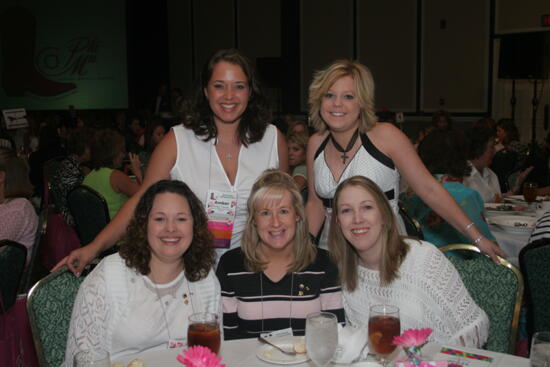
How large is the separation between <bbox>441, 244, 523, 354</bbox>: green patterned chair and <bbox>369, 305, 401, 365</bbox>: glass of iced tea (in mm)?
892

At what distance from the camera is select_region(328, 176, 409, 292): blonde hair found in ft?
6.97

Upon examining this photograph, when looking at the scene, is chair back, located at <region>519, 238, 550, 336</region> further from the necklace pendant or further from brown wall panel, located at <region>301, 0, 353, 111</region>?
brown wall panel, located at <region>301, 0, 353, 111</region>

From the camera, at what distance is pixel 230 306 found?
2.22 metres

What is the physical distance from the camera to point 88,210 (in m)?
4.06

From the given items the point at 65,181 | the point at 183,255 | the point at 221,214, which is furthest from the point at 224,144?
the point at 65,181

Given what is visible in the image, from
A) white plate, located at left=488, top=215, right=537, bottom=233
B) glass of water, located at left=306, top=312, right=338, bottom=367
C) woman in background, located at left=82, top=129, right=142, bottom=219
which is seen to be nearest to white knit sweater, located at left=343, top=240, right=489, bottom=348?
glass of water, located at left=306, top=312, right=338, bottom=367

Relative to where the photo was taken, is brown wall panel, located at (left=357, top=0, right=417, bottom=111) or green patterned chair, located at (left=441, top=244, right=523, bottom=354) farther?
brown wall panel, located at (left=357, top=0, right=417, bottom=111)

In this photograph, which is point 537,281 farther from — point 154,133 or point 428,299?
point 154,133

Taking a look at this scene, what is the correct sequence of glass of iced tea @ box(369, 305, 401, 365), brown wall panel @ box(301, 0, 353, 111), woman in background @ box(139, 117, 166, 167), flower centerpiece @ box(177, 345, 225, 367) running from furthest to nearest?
brown wall panel @ box(301, 0, 353, 111), woman in background @ box(139, 117, 166, 167), glass of iced tea @ box(369, 305, 401, 365), flower centerpiece @ box(177, 345, 225, 367)

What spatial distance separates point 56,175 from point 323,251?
304 cm

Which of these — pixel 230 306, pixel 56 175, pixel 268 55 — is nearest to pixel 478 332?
pixel 230 306

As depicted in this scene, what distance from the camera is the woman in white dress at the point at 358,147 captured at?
2605mm

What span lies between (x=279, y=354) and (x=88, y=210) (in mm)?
2705

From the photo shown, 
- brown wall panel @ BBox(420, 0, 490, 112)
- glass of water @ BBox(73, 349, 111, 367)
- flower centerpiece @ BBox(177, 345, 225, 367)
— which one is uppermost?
brown wall panel @ BBox(420, 0, 490, 112)
